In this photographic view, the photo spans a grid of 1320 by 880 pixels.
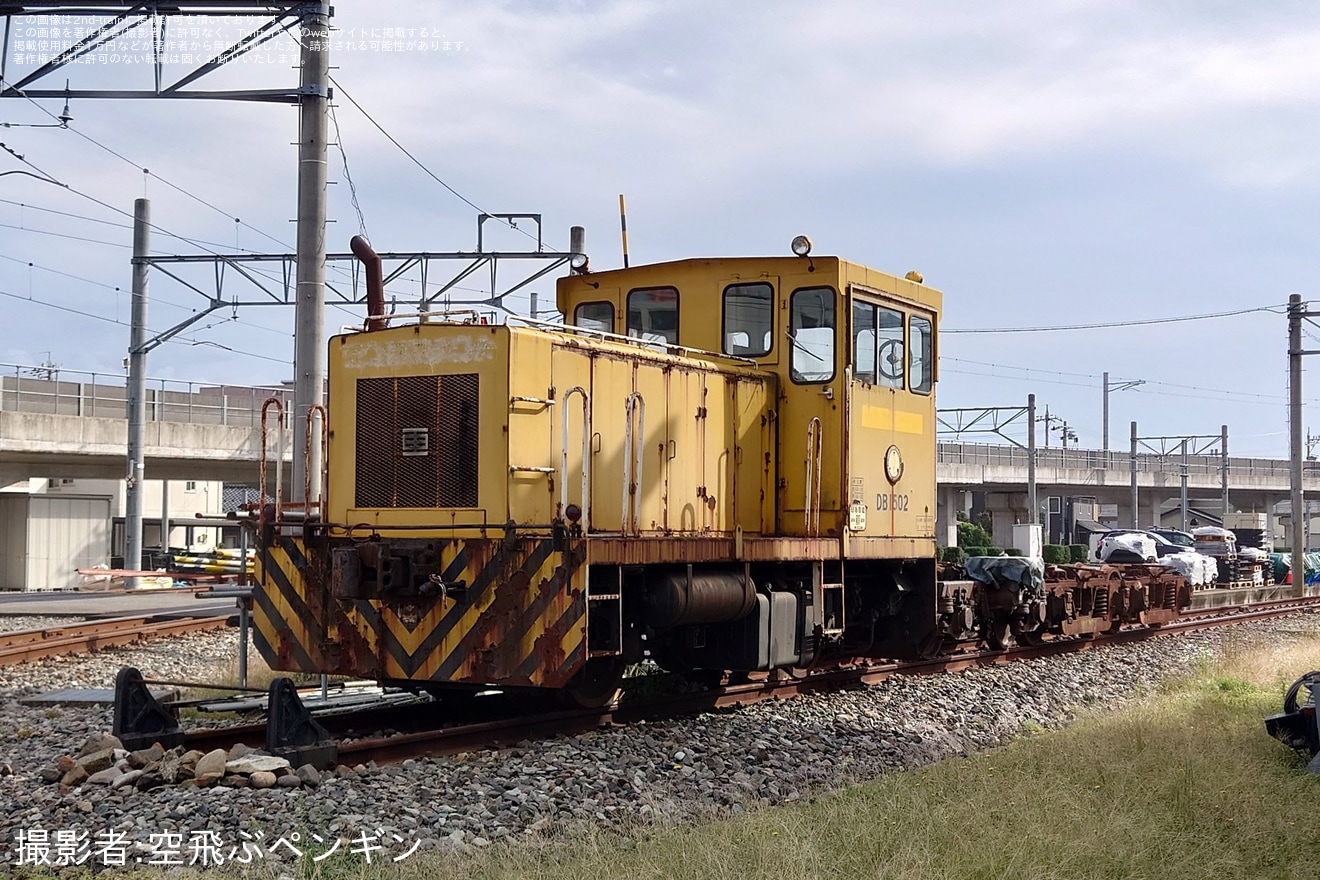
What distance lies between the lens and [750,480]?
10758mm

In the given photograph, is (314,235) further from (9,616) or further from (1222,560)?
(1222,560)

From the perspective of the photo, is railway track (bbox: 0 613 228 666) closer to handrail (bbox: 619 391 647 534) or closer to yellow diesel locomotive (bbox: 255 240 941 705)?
yellow diesel locomotive (bbox: 255 240 941 705)

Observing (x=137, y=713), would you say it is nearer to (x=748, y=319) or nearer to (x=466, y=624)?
(x=466, y=624)

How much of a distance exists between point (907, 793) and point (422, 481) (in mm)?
3853

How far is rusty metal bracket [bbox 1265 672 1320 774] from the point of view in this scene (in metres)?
8.62

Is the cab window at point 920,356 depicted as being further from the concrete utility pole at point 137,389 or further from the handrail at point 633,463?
the concrete utility pole at point 137,389

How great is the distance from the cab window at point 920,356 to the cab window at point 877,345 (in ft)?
0.73

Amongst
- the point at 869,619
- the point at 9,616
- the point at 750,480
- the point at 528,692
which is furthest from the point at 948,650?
the point at 9,616

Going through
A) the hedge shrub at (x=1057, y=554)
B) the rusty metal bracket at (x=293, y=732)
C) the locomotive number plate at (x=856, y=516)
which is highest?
the locomotive number plate at (x=856, y=516)

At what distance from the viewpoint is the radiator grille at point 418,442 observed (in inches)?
347

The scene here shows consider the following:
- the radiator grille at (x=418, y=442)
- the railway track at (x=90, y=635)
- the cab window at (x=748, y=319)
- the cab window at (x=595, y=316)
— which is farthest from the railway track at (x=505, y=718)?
the railway track at (x=90, y=635)

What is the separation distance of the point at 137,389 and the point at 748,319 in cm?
1931

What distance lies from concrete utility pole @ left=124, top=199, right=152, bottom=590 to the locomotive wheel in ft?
62.8

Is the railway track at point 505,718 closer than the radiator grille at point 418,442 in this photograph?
Yes
